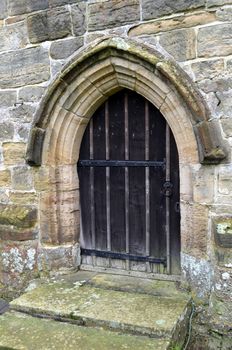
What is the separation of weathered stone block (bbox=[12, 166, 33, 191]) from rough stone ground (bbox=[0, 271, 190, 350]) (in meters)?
1.01

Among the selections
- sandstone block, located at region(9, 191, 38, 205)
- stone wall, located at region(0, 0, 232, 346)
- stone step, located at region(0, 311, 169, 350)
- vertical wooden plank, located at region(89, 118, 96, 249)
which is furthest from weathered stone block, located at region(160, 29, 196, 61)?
stone step, located at region(0, 311, 169, 350)

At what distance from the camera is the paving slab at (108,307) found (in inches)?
103

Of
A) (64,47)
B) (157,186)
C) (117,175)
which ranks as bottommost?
(157,186)

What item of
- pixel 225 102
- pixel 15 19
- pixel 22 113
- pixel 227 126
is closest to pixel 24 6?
pixel 15 19

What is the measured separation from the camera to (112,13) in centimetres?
314

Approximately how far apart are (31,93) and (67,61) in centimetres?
51


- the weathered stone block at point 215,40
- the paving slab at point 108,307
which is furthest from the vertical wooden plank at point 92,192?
the weathered stone block at point 215,40

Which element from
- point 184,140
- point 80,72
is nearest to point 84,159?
point 80,72

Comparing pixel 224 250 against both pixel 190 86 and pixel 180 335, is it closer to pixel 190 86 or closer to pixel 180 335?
pixel 180 335

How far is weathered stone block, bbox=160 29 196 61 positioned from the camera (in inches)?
113

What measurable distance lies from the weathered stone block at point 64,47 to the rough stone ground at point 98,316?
217 cm

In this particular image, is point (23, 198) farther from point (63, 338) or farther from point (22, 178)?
point (63, 338)

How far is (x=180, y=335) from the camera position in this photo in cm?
272

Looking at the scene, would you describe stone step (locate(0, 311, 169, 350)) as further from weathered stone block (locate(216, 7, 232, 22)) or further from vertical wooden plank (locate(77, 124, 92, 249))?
weathered stone block (locate(216, 7, 232, 22))
